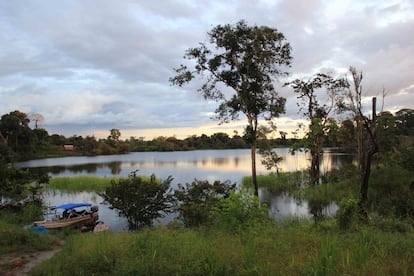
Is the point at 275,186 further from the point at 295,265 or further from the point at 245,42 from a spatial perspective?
the point at 295,265

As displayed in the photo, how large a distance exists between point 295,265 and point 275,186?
21.7 metres


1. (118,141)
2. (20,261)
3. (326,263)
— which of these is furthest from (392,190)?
(118,141)

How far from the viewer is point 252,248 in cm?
590

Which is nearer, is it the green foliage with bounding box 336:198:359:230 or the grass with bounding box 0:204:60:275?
the grass with bounding box 0:204:60:275

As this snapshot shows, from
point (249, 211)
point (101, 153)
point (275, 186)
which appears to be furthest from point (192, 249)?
point (101, 153)

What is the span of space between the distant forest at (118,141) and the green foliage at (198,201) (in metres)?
7.07

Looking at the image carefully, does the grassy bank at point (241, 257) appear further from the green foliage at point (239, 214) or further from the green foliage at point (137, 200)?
the green foliage at point (137, 200)

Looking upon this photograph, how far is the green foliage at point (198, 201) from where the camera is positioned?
38.6 ft

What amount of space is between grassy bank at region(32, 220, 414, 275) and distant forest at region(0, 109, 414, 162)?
38.0ft

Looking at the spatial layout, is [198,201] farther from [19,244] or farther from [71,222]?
[19,244]

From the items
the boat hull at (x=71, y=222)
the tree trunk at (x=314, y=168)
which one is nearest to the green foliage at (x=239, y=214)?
the boat hull at (x=71, y=222)

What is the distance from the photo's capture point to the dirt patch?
6402mm

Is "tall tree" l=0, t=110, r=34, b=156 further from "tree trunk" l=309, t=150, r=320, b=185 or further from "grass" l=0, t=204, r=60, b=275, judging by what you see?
"grass" l=0, t=204, r=60, b=275

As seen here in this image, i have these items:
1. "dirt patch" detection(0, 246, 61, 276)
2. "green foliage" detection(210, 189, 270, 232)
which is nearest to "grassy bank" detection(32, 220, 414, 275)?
"dirt patch" detection(0, 246, 61, 276)
